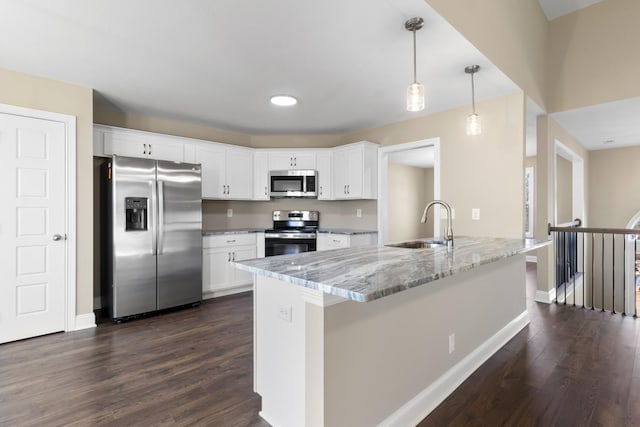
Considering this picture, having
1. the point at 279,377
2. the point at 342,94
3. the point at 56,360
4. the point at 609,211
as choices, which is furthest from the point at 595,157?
the point at 56,360

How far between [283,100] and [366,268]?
8.57 ft

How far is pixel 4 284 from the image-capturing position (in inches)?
111

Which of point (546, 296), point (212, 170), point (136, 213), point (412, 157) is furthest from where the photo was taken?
point (412, 157)

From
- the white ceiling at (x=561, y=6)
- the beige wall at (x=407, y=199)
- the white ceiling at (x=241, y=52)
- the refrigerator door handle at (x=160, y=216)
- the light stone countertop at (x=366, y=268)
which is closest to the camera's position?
the light stone countertop at (x=366, y=268)

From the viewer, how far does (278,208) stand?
5414 millimetres

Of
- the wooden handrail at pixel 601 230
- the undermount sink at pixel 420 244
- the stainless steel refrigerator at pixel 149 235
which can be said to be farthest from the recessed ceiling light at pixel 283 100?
the wooden handrail at pixel 601 230

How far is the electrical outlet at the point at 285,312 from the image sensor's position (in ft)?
5.10

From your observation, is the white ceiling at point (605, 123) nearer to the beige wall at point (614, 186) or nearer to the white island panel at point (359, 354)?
the beige wall at point (614, 186)

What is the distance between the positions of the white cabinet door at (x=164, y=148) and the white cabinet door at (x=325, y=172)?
1.95 m

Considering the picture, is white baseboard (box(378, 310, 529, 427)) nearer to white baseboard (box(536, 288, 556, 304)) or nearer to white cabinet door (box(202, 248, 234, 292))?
white baseboard (box(536, 288, 556, 304))

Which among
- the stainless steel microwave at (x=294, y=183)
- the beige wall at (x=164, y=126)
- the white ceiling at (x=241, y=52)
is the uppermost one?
the white ceiling at (x=241, y=52)

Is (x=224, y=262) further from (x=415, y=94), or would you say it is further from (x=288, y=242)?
(x=415, y=94)

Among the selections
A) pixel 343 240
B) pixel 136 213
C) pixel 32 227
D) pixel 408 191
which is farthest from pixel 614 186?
pixel 32 227

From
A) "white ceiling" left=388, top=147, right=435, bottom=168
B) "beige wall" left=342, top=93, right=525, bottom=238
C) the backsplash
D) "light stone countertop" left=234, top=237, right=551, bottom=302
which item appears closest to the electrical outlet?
"light stone countertop" left=234, top=237, right=551, bottom=302
